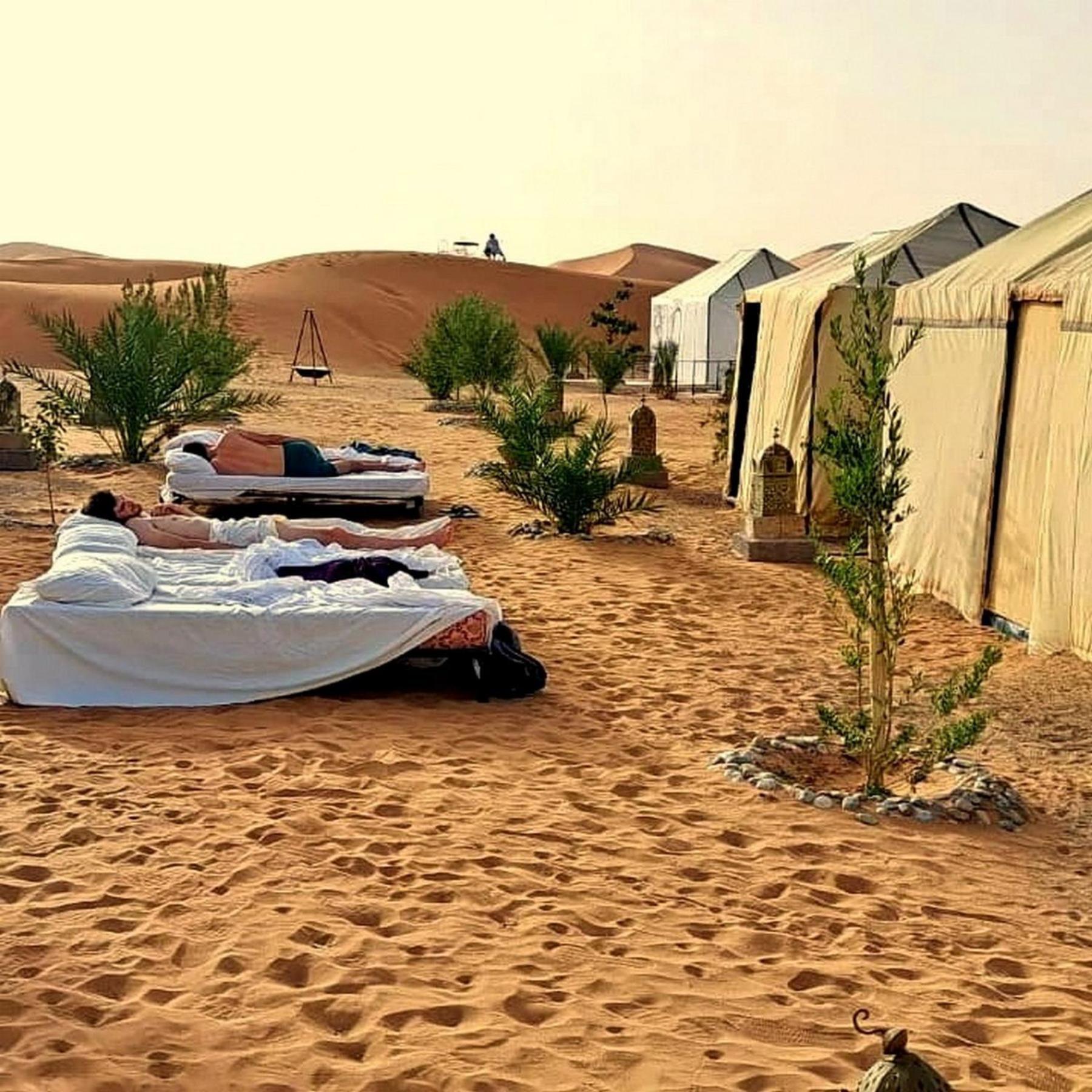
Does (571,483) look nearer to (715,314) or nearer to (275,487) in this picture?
(275,487)

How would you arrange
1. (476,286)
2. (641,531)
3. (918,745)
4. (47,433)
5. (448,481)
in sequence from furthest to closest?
(476,286) < (448,481) < (47,433) < (641,531) < (918,745)

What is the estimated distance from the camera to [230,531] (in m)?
8.31

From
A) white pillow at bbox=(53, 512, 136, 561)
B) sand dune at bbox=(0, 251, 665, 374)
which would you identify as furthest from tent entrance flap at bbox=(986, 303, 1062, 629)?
sand dune at bbox=(0, 251, 665, 374)

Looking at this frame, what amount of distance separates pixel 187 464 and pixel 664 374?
15.5m

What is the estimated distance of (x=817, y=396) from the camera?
35.8 ft

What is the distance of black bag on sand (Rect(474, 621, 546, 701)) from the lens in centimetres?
629

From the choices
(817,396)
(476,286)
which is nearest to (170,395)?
(817,396)

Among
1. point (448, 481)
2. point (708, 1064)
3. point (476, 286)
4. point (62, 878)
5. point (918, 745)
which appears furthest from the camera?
point (476, 286)

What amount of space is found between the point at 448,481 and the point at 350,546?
504 centimetres

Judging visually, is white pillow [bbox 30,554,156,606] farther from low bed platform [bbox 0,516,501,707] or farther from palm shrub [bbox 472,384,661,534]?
palm shrub [bbox 472,384,661,534]

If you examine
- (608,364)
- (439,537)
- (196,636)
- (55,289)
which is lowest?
(196,636)

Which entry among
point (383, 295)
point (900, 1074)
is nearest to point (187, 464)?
point (900, 1074)

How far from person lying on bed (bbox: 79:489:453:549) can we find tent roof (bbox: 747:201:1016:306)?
3782 mm

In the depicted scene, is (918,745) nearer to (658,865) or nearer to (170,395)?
(658,865)
